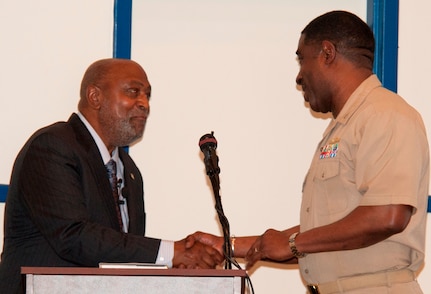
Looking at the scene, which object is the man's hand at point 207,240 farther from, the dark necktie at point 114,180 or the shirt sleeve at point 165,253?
the dark necktie at point 114,180

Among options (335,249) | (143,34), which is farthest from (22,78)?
(335,249)

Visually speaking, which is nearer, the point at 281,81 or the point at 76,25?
the point at 76,25

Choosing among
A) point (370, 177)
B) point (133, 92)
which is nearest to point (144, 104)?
point (133, 92)

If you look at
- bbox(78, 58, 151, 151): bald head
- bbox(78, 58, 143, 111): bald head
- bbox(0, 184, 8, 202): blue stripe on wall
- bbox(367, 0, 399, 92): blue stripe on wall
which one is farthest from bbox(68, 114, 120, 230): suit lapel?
bbox(367, 0, 399, 92): blue stripe on wall

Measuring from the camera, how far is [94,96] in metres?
4.56

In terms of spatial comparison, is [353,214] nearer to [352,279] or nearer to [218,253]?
[352,279]

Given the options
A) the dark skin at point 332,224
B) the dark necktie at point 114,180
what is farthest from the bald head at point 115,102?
the dark skin at point 332,224

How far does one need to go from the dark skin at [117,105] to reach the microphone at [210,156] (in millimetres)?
1103

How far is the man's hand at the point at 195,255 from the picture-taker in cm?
414

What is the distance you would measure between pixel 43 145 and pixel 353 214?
1.53m

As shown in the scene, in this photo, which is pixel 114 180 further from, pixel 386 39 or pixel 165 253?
pixel 386 39

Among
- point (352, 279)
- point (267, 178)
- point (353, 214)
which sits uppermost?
point (267, 178)

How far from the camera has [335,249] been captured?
3.55 metres

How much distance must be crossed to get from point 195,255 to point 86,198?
1.91 feet
